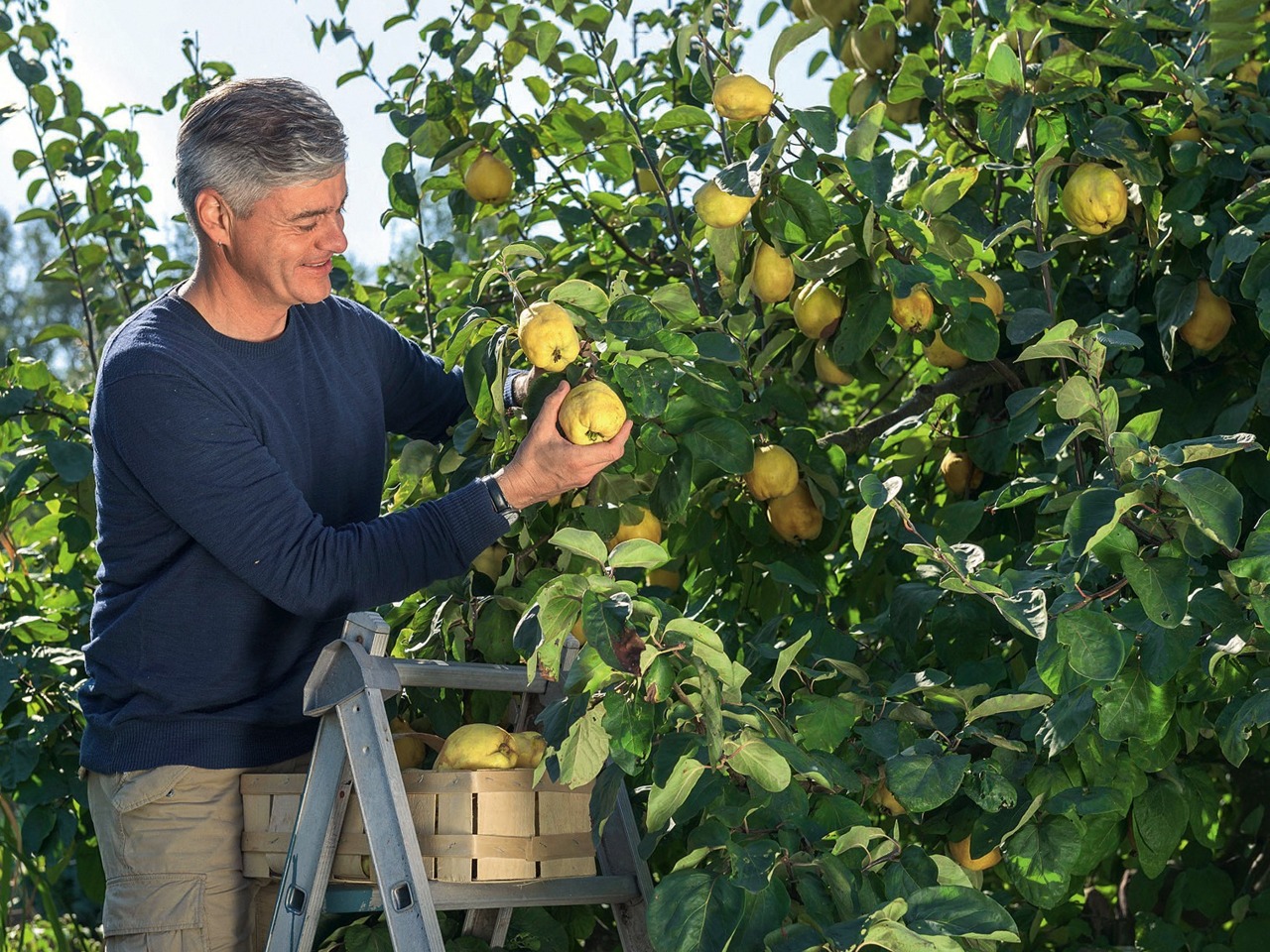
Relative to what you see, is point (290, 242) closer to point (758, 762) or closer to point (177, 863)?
point (177, 863)

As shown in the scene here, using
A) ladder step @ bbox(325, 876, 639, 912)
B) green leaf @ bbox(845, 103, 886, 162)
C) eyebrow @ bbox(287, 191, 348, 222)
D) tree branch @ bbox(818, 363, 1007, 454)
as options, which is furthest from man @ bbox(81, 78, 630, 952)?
tree branch @ bbox(818, 363, 1007, 454)

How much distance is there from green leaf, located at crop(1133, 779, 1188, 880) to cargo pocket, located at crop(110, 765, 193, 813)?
1.21m

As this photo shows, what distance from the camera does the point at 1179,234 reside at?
6.73 ft

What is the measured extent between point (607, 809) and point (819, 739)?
261mm

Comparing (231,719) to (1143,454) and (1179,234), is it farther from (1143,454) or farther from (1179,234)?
(1179,234)

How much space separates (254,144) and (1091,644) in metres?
1.20

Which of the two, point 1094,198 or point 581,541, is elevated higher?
point 1094,198

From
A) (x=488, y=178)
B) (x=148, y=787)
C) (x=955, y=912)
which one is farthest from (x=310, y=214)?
(x=955, y=912)

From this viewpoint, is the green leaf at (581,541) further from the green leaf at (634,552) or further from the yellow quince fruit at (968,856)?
the yellow quince fruit at (968,856)

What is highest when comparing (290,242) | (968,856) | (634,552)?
(290,242)

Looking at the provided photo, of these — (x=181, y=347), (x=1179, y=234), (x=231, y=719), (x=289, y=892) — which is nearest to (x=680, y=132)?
(x=1179, y=234)

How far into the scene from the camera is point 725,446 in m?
1.87

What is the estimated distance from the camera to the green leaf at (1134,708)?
1604mm

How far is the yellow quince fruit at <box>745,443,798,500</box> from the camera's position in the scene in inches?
84.6
